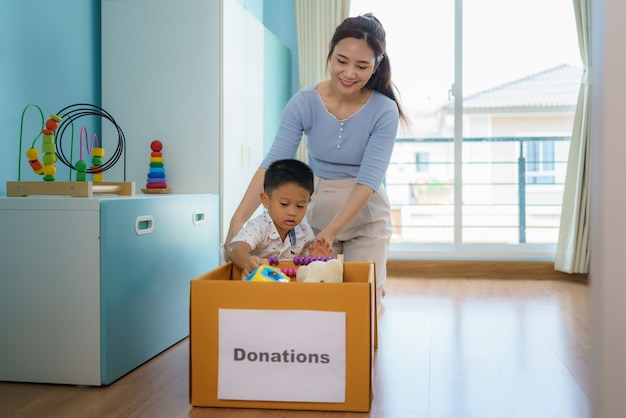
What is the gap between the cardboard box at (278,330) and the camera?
156 centimetres

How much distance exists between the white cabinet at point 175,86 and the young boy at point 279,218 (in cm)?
66

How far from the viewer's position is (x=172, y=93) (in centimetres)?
272

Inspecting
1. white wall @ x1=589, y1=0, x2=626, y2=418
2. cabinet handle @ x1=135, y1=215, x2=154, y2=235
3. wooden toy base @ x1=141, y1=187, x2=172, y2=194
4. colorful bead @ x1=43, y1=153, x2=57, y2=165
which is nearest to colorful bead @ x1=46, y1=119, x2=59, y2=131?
colorful bead @ x1=43, y1=153, x2=57, y2=165

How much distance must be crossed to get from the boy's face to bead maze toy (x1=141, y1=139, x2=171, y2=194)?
2.39ft

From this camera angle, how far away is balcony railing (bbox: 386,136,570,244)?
13.9 feet

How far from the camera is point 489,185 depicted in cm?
429

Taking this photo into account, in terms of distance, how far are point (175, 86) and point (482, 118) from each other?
210 centimetres

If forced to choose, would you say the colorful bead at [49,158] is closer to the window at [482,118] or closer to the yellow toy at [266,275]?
the yellow toy at [266,275]

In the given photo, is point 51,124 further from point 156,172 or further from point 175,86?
point 175,86

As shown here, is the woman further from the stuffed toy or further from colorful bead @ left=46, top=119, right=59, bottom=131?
colorful bead @ left=46, top=119, right=59, bottom=131

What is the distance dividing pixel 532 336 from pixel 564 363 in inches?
15.3

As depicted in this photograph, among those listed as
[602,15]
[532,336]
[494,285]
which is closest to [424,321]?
[532,336]

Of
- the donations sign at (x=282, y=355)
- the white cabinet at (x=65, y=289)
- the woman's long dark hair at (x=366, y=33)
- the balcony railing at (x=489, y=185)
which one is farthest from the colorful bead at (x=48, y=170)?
the balcony railing at (x=489, y=185)

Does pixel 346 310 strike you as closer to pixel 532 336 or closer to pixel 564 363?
pixel 564 363
